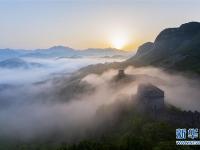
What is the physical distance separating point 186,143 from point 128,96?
210 feet

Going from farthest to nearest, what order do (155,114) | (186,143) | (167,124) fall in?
(155,114), (167,124), (186,143)

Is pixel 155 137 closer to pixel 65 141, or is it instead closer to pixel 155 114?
pixel 155 114

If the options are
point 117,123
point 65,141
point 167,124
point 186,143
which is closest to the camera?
point 186,143

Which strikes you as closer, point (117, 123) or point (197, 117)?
point (197, 117)

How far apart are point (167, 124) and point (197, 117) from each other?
11.4 meters

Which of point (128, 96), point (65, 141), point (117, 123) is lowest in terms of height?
point (65, 141)

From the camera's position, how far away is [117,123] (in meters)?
174

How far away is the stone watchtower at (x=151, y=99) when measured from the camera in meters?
157

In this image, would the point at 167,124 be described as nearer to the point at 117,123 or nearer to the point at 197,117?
the point at 197,117

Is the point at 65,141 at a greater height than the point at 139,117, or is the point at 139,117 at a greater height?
the point at 139,117

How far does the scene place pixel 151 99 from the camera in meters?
157

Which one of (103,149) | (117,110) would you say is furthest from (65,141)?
(103,149)

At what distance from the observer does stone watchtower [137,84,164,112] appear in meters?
157

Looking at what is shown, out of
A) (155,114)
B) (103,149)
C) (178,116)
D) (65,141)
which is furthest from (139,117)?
(65,141)
